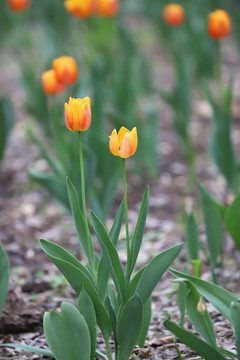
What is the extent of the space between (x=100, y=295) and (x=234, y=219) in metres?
0.63

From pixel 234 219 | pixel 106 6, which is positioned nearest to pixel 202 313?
pixel 234 219

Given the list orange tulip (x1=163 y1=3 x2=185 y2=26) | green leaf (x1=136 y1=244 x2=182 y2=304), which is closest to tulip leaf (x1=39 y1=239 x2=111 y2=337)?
green leaf (x1=136 y1=244 x2=182 y2=304)

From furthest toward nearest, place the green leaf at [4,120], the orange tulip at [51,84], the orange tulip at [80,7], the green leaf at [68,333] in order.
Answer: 1. the orange tulip at [80,7]
2. the green leaf at [4,120]
3. the orange tulip at [51,84]
4. the green leaf at [68,333]

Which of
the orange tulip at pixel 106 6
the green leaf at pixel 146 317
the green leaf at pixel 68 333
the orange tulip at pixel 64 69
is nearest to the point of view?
the green leaf at pixel 68 333

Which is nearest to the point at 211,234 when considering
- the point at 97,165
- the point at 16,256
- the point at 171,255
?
the point at 171,255

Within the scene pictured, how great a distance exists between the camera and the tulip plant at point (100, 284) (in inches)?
53.8

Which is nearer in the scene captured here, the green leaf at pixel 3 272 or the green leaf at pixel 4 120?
the green leaf at pixel 3 272

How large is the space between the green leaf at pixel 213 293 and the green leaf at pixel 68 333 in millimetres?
276

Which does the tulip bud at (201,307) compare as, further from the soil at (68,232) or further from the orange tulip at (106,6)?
the orange tulip at (106,6)

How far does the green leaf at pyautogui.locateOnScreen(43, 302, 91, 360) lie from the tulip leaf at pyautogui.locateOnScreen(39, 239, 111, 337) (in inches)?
3.5

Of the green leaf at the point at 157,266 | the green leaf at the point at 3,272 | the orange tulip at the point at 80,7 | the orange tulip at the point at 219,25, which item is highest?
the orange tulip at the point at 80,7

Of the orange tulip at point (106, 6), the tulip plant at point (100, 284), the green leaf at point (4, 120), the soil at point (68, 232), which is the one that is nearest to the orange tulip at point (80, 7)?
the orange tulip at point (106, 6)

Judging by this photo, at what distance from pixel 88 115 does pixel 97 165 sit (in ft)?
3.92

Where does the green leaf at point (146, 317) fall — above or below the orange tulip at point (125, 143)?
below
